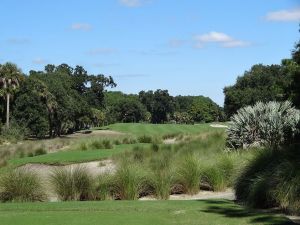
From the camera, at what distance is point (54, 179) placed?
14.3 m

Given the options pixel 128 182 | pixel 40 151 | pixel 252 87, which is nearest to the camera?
pixel 128 182

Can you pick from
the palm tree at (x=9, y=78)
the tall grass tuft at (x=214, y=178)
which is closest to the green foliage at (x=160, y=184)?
the tall grass tuft at (x=214, y=178)

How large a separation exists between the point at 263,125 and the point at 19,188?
36.2 ft

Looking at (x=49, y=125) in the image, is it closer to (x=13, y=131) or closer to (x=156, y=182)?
(x=13, y=131)

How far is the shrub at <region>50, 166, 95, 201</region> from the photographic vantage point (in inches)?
560

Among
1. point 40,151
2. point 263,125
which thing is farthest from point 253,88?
point 263,125

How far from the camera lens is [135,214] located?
987cm

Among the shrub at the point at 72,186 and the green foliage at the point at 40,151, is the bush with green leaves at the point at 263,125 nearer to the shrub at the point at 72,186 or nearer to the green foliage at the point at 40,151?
the shrub at the point at 72,186

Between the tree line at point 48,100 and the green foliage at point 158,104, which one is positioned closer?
the tree line at point 48,100

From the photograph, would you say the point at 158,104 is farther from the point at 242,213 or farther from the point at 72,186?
the point at 242,213

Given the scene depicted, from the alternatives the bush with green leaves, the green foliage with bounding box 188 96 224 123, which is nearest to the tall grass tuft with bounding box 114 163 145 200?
the bush with green leaves

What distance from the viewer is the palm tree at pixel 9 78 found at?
6675 centimetres

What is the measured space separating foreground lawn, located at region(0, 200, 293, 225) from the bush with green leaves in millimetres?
9888

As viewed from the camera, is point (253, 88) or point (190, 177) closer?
point (190, 177)
